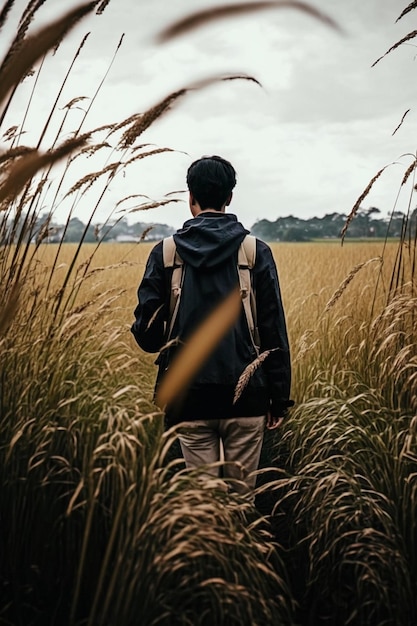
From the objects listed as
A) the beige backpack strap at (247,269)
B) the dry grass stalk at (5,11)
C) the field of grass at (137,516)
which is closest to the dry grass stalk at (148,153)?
the field of grass at (137,516)

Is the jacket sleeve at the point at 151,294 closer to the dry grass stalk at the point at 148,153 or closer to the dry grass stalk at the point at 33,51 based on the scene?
the dry grass stalk at the point at 148,153

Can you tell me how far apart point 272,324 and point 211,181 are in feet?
1.73

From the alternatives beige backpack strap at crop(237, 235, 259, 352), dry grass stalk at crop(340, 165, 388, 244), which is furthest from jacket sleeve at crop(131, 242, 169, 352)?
dry grass stalk at crop(340, 165, 388, 244)

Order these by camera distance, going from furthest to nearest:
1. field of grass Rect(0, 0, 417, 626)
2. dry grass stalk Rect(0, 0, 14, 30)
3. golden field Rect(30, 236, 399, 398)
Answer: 1. golden field Rect(30, 236, 399, 398)
2. field of grass Rect(0, 0, 417, 626)
3. dry grass stalk Rect(0, 0, 14, 30)

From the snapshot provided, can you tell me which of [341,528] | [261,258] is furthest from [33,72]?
[341,528]

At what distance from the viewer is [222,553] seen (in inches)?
69.9

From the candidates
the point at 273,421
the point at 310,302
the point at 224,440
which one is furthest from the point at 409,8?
the point at 310,302

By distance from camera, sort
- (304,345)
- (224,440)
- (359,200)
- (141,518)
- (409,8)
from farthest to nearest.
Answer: (304,345) < (359,200) < (409,8) < (224,440) < (141,518)

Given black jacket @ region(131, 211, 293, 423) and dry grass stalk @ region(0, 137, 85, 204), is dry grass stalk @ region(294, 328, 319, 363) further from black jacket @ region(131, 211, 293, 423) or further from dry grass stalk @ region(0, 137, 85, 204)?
dry grass stalk @ region(0, 137, 85, 204)

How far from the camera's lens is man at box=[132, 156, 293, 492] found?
7.45 feet

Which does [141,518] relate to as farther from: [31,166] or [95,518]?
[31,166]

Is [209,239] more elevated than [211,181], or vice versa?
[211,181]

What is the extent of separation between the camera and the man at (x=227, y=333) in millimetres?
2271

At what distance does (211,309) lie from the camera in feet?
7.50
